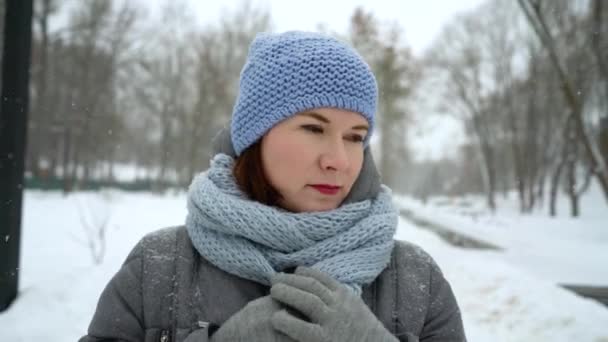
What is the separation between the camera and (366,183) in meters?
1.35

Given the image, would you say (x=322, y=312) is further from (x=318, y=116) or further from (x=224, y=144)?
(x=224, y=144)

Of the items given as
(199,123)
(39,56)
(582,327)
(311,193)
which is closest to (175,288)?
(311,193)

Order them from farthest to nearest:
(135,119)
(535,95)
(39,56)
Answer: (135,119) < (535,95) < (39,56)

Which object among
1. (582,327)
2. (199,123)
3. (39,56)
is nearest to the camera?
(582,327)

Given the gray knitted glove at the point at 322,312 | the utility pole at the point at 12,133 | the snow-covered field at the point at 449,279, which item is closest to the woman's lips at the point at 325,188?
the gray knitted glove at the point at 322,312

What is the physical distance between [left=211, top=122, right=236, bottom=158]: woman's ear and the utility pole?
257 cm

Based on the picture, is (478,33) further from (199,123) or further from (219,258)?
(219,258)

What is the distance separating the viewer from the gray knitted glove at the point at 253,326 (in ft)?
3.34

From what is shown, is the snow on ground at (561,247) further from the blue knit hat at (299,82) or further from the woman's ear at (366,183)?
the blue knit hat at (299,82)

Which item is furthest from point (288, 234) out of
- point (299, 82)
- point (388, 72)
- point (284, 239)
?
point (388, 72)

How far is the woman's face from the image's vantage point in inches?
46.9

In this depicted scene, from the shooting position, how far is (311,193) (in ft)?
4.03

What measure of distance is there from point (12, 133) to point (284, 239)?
3.08 meters

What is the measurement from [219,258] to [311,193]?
12.7 inches
